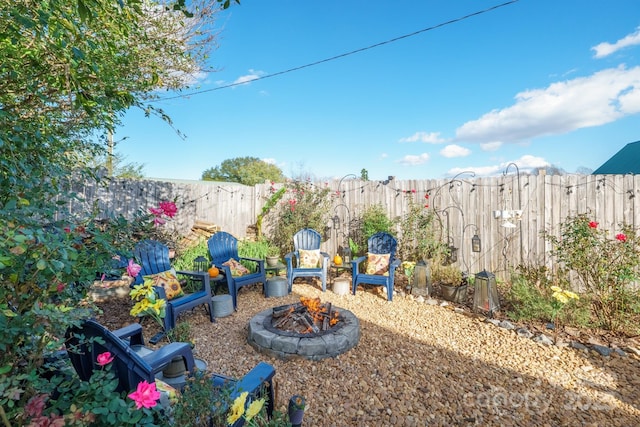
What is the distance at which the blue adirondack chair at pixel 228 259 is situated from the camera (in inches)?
150

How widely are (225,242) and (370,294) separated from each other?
2248 mm

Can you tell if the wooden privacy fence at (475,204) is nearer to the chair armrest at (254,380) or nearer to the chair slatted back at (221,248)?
the chair slatted back at (221,248)

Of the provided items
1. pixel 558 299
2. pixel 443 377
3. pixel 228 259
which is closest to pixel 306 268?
pixel 228 259

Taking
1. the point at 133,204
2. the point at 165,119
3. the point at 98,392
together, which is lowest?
the point at 98,392

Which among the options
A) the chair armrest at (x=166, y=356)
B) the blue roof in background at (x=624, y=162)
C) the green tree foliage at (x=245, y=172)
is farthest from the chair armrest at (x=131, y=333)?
the green tree foliage at (x=245, y=172)

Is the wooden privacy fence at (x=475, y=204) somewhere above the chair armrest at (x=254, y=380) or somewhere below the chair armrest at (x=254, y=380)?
above

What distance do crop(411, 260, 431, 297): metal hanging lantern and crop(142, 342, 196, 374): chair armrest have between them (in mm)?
3293

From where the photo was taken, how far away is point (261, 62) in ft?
22.7

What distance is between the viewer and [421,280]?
14.1ft

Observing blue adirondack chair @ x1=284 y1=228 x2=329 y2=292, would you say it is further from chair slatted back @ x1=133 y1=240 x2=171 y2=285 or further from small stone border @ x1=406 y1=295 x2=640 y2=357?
small stone border @ x1=406 y1=295 x2=640 y2=357

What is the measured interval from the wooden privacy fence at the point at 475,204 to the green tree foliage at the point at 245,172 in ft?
50.9

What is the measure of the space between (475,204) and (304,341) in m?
3.56

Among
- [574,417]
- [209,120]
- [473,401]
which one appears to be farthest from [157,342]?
[209,120]

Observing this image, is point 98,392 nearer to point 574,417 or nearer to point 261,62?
point 574,417
